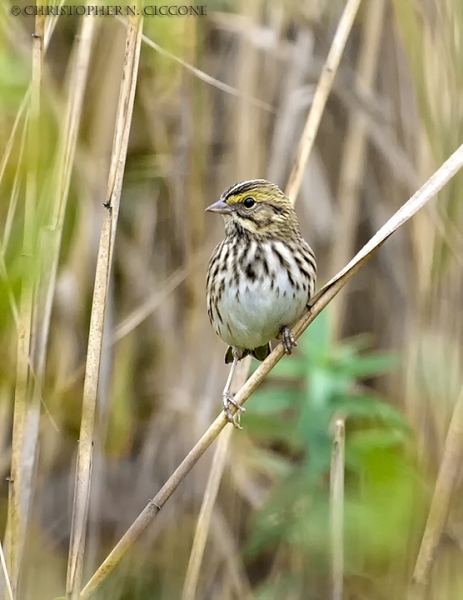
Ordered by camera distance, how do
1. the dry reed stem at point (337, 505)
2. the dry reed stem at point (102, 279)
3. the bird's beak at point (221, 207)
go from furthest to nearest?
the bird's beak at point (221, 207) < the dry reed stem at point (337, 505) < the dry reed stem at point (102, 279)

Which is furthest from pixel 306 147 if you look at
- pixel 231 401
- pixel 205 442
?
pixel 205 442

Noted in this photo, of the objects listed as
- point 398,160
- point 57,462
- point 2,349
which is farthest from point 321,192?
point 2,349

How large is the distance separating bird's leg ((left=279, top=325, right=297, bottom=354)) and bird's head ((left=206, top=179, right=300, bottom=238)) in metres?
0.24

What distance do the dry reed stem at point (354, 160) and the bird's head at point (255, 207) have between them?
2.29 feet

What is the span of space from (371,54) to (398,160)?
0.35 metres

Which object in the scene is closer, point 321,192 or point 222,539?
point 222,539

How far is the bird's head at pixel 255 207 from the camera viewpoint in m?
2.26

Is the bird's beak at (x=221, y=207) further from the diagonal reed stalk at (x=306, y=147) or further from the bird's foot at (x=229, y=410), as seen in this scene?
the bird's foot at (x=229, y=410)

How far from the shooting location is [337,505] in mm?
1991

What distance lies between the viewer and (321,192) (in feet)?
10.2

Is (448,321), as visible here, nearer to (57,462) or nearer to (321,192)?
(321,192)

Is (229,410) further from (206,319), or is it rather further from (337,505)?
(206,319)

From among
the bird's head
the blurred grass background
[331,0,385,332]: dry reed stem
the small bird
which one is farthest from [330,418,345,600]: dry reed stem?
[331,0,385,332]: dry reed stem

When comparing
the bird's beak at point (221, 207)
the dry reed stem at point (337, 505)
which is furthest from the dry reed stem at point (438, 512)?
the bird's beak at point (221, 207)
